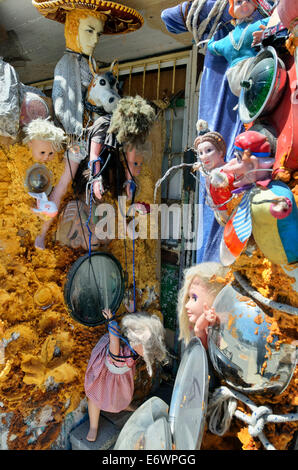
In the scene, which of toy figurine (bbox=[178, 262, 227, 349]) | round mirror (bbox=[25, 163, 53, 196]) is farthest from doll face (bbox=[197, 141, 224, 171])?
round mirror (bbox=[25, 163, 53, 196])

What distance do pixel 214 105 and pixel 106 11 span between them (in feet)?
3.42

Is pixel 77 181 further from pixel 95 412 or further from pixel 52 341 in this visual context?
pixel 95 412

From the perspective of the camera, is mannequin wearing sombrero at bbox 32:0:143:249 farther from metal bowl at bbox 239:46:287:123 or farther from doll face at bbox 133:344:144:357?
metal bowl at bbox 239:46:287:123

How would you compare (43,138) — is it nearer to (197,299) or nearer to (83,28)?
(83,28)

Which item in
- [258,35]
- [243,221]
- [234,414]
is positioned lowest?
[234,414]

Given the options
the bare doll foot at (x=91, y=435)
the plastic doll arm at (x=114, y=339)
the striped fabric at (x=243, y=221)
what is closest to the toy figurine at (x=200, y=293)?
the striped fabric at (x=243, y=221)

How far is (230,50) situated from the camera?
1676mm

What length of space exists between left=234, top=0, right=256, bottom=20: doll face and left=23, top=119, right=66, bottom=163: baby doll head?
1.19 m

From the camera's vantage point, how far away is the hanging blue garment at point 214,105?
6.11ft

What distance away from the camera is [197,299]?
5.93ft

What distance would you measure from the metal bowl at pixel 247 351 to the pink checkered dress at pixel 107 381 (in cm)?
110

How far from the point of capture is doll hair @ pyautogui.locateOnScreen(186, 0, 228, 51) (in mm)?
1818

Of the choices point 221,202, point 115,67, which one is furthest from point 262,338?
point 115,67

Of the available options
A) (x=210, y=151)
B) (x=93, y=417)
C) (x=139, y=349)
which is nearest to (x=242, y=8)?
(x=210, y=151)
